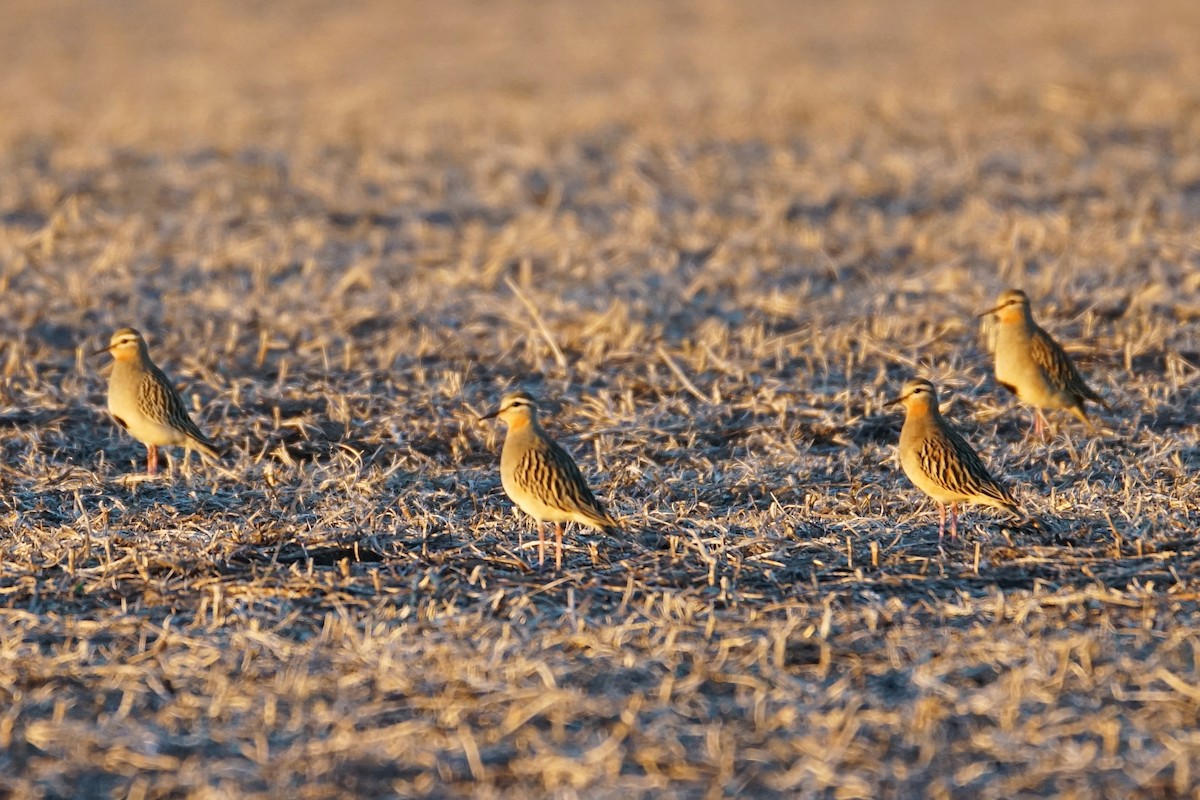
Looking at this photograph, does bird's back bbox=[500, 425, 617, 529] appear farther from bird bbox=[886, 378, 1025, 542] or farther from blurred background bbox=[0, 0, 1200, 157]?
blurred background bbox=[0, 0, 1200, 157]

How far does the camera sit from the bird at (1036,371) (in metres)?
8.63

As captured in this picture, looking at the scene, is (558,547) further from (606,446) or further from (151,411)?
(151,411)

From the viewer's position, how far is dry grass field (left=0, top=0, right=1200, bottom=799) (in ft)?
16.7

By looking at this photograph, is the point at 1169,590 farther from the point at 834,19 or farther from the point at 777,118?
the point at 834,19

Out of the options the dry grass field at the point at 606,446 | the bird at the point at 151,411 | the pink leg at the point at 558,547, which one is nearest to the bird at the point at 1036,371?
the dry grass field at the point at 606,446

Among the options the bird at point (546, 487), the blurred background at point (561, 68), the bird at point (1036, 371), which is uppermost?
the blurred background at point (561, 68)

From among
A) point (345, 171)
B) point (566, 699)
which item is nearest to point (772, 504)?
point (566, 699)

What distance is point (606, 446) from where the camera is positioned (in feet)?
28.3

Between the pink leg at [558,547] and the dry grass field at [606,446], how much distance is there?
7cm

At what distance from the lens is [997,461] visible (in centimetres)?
828

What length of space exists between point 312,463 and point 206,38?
22611 mm

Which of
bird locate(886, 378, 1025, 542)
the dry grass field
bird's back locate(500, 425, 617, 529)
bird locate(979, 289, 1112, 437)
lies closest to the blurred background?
the dry grass field

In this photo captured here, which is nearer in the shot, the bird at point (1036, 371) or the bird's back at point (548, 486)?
the bird's back at point (548, 486)

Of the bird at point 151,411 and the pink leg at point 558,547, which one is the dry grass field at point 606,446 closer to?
the pink leg at point 558,547
